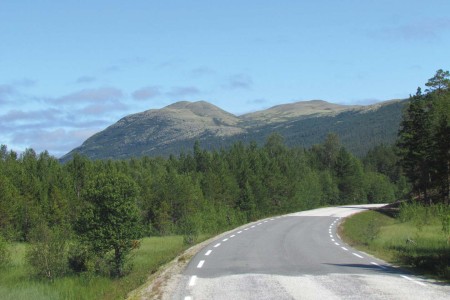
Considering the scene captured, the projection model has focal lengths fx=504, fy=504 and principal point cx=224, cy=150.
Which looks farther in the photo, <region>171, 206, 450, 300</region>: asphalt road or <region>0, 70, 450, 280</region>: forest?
<region>0, 70, 450, 280</region>: forest

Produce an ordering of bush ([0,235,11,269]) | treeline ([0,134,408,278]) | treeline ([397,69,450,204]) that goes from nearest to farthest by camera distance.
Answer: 1. treeline ([0,134,408,278])
2. bush ([0,235,11,269])
3. treeline ([397,69,450,204])

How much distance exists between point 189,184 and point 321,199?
48548 millimetres

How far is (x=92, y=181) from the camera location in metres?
21.5

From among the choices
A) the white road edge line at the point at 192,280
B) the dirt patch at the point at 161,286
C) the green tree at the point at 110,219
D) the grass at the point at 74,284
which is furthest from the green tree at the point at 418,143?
the white road edge line at the point at 192,280

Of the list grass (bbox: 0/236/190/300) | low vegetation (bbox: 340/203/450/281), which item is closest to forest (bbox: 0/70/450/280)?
grass (bbox: 0/236/190/300)

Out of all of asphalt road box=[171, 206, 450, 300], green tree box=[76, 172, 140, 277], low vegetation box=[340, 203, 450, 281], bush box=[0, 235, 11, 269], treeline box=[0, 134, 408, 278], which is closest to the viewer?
asphalt road box=[171, 206, 450, 300]

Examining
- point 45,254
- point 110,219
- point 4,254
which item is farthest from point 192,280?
point 4,254

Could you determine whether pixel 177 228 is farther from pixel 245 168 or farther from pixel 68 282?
pixel 68 282

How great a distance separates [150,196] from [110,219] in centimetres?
4593

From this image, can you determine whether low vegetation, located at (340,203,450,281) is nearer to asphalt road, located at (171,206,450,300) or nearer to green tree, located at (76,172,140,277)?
asphalt road, located at (171,206,450,300)

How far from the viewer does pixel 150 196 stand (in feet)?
218

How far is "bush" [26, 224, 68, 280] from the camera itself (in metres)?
19.9

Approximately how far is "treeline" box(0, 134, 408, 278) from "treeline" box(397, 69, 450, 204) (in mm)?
22399

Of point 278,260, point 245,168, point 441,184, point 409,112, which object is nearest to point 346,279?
point 278,260
